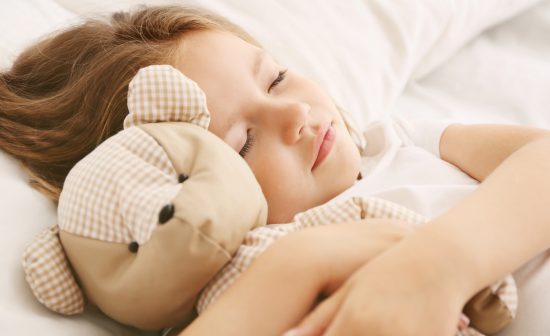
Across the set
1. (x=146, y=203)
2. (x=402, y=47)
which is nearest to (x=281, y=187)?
(x=146, y=203)

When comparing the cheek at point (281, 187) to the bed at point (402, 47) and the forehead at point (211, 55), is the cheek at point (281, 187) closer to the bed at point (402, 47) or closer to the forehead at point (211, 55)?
the forehead at point (211, 55)

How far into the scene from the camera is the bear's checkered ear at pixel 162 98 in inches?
31.2

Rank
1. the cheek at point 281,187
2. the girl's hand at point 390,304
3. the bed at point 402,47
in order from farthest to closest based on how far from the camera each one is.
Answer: the bed at point 402,47 < the cheek at point 281,187 < the girl's hand at point 390,304

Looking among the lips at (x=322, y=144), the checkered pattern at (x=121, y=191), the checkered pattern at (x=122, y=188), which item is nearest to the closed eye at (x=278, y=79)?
the lips at (x=322, y=144)

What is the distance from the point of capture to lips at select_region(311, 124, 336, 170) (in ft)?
3.19

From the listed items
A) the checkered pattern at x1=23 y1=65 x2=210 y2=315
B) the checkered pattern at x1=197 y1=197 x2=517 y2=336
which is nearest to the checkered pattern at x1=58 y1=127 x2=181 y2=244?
the checkered pattern at x1=23 y1=65 x2=210 y2=315

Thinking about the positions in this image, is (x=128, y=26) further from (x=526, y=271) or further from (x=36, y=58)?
(x=526, y=271)

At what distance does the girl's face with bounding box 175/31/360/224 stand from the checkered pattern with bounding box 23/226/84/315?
301 mm

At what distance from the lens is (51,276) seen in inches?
29.8

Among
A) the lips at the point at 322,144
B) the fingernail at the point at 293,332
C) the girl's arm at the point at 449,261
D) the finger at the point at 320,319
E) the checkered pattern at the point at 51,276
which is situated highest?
the girl's arm at the point at 449,261

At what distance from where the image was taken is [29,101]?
1.05m

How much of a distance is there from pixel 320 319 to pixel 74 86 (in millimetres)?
632

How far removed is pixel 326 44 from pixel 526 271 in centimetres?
79

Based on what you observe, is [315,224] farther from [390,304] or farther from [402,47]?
[402,47]
